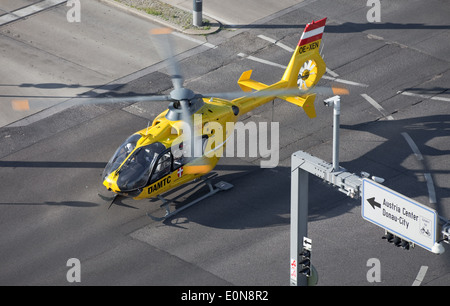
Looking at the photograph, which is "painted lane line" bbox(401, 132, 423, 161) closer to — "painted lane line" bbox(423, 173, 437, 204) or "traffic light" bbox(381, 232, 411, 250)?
"painted lane line" bbox(423, 173, 437, 204)

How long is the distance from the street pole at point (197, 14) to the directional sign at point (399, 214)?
26.2m

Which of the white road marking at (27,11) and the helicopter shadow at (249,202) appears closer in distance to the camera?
the helicopter shadow at (249,202)

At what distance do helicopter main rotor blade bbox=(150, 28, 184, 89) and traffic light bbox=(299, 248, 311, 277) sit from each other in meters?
12.0

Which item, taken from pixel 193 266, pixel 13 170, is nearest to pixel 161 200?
pixel 193 266

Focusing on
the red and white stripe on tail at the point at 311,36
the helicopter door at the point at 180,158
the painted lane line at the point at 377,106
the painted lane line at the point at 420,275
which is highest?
the red and white stripe on tail at the point at 311,36

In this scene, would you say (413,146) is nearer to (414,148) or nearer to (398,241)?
(414,148)

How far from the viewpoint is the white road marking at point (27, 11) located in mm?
45094

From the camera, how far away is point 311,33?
34.6m

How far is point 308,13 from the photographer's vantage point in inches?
1767

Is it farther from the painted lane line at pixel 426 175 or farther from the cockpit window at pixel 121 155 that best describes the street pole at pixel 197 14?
the cockpit window at pixel 121 155

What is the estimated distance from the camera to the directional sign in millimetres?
16891

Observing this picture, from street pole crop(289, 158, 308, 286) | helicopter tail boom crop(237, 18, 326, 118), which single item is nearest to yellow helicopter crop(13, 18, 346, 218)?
helicopter tail boom crop(237, 18, 326, 118)

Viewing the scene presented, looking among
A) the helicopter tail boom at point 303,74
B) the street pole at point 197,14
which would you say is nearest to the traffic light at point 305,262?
the helicopter tail boom at point 303,74

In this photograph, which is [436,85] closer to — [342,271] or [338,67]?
[338,67]
